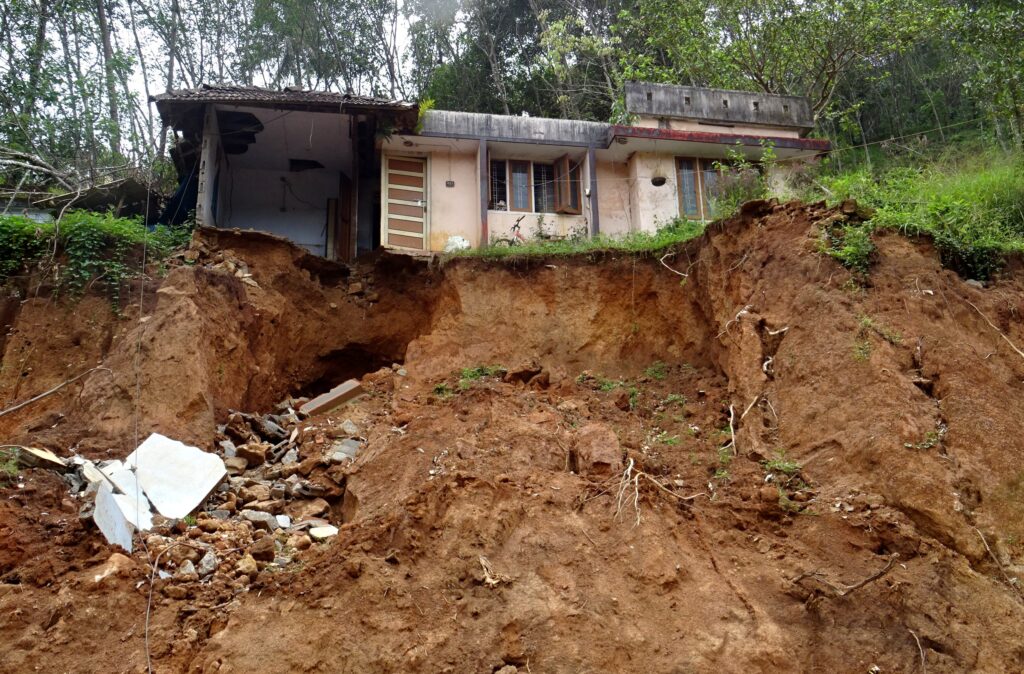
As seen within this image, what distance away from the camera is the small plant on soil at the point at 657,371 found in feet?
35.4

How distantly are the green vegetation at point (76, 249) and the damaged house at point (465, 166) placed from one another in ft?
8.88

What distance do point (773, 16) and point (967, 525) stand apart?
1274cm

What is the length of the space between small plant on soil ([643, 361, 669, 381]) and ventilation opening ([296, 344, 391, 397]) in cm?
408

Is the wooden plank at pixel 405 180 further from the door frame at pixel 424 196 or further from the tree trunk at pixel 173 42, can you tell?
the tree trunk at pixel 173 42

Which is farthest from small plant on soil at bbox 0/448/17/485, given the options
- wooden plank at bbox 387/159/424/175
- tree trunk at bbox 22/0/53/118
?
tree trunk at bbox 22/0/53/118

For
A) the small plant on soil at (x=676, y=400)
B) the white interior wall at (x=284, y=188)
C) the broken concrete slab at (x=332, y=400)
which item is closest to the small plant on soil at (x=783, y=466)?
the small plant on soil at (x=676, y=400)

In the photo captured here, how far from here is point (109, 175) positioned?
45.0 feet

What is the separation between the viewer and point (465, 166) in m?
14.5

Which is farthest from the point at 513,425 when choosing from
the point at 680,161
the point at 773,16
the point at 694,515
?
the point at 773,16

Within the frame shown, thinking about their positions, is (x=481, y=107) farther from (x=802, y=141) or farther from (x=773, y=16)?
(x=802, y=141)

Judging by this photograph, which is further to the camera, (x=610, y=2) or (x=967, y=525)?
(x=610, y=2)

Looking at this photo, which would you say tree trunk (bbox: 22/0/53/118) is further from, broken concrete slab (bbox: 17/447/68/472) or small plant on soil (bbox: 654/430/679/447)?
small plant on soil (bbox: 654/430/679/447)

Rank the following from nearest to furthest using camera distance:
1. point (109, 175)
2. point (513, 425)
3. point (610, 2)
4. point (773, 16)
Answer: point (513, 425), point (109, 175), point (773, 16), point (610, 2)

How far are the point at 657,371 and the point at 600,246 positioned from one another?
2202 mm
